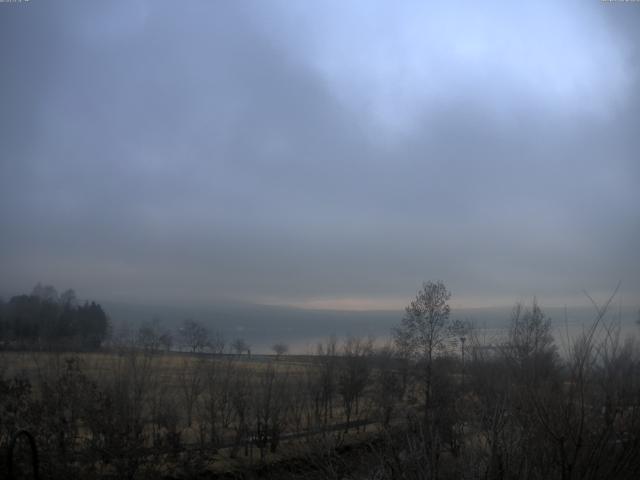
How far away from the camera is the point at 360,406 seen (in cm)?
4809

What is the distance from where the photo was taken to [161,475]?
65.6 ft

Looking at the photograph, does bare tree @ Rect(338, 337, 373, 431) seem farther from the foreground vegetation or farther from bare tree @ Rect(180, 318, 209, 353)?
bare tree @ Rect(180, 318, 209, 353)

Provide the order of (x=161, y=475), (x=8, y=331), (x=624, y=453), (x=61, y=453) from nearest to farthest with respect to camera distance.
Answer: (x=624, y=453), (x=61, y=453), (x=161, y=475), (x=8, y=331)

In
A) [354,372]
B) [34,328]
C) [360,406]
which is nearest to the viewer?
[34,328]

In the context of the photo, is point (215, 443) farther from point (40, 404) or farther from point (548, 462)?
point (548, 462)

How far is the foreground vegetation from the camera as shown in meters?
7.24

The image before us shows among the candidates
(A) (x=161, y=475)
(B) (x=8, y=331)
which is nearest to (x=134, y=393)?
(A) (x=161, y=475)

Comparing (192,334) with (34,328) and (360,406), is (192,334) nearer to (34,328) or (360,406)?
(360,406)

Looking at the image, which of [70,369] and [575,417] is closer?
[575,417]

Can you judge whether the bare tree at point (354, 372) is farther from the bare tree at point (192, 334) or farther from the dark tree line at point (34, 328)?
the bare tree at point (192, 334)

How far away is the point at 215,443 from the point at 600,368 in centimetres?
2601

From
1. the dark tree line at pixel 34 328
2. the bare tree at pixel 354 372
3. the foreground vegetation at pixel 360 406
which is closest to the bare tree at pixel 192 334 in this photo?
the dark tree line at pixel 34 328

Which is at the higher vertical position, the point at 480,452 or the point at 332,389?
the point at 480,452

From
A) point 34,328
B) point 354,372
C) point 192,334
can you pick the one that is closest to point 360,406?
point 354,372
